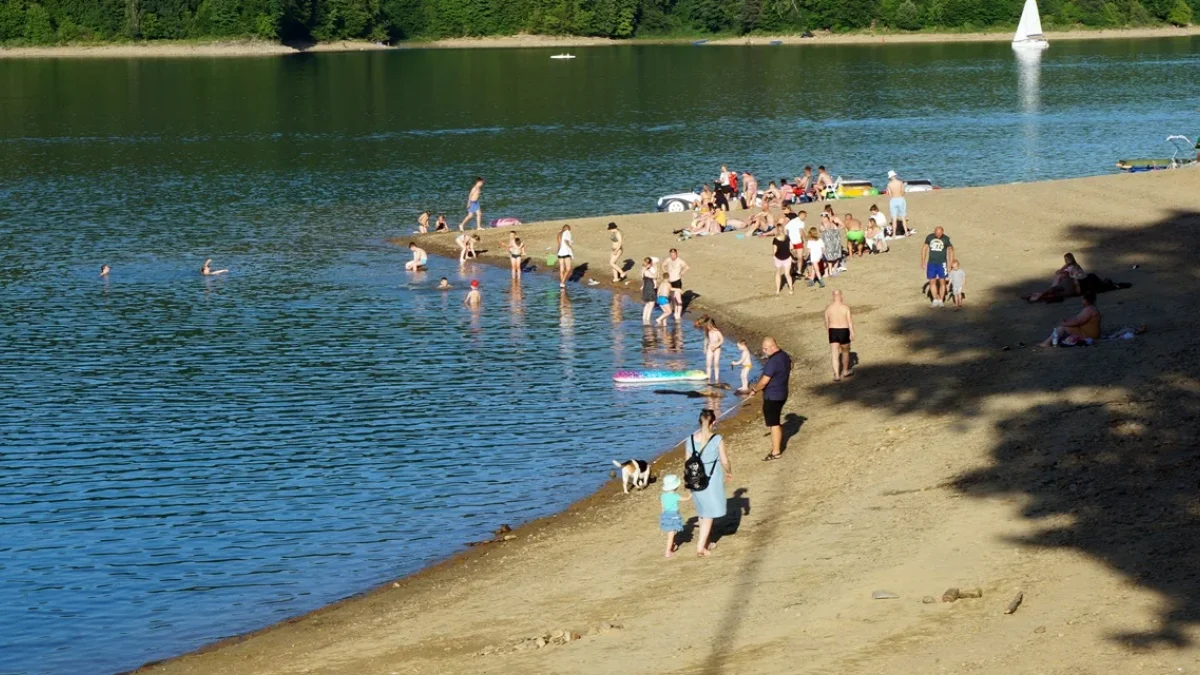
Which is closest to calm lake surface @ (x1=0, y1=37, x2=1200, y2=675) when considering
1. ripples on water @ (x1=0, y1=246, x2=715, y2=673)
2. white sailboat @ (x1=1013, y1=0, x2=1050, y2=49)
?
ripples on water @ (x1=0, y1=246, x2=715, y2=673)

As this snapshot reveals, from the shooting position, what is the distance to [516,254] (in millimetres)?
47750

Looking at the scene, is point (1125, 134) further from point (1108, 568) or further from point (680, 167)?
point (1108, 568)

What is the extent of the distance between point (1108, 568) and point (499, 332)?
23888 millimetres

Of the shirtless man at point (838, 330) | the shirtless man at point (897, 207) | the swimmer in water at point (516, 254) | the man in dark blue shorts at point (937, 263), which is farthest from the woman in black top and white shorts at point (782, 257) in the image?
the swimmer in water at point (516, 254)

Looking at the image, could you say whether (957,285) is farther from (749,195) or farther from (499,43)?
(499,43)

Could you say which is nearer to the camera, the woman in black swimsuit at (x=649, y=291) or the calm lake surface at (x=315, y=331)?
the calm lake surface at (x=315, y=331)

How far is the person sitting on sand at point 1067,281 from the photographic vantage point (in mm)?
35312

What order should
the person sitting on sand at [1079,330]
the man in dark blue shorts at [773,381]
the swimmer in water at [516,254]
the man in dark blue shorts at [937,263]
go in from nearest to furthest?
the man in dark blue shorts at [773,381] → the person sitting on sand at [1079,330] → the man in dark blue shorts at [937,263] → the swimmer in water at [516,254]

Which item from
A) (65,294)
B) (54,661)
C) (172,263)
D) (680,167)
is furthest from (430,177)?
(54,661)

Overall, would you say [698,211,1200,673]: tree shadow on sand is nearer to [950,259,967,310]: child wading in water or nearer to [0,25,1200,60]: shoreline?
[950,259,967,310]: child wading in water

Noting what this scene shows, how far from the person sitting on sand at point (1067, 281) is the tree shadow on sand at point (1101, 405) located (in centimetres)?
31

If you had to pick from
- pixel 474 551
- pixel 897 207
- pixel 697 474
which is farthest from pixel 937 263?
pixel 697 474

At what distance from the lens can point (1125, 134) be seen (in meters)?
81.9

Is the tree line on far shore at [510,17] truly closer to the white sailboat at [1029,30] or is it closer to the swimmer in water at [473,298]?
the white sailboat at [1029,30]
